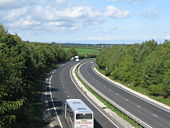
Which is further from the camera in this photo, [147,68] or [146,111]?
[147,68]

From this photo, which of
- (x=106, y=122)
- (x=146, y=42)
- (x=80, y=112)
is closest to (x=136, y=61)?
(x=146, y=42)

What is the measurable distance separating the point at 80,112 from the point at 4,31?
26.4 m

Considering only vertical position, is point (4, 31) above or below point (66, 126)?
above

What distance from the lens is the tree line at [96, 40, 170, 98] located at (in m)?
55.6

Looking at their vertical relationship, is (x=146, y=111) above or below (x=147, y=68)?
below

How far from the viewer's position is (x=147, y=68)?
2411 inches

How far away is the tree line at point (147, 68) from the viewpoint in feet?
182

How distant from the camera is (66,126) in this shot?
105 feet

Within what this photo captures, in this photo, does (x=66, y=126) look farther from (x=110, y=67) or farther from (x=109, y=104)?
(x=110, y=67)

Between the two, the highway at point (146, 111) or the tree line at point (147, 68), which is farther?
the tree line at point (147, 68)

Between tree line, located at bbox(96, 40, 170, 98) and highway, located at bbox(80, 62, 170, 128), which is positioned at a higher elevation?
tree line, located at bbox(96, 40, 170, 98)

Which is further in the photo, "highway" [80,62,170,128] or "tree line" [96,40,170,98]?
"tree line" [96,40,170,98]

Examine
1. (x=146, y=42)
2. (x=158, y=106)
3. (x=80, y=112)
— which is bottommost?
(x=158, y=106)

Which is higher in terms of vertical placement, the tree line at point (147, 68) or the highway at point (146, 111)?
the tree line at point (147, 68)
